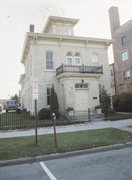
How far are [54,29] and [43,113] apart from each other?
36.1ft

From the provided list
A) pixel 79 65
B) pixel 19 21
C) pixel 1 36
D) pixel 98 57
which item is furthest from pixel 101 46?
pixel 1 36

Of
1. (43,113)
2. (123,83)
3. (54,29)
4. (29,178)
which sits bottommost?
(29,178)

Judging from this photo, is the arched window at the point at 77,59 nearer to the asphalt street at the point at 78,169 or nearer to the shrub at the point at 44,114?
the shrub at the point at 44,114

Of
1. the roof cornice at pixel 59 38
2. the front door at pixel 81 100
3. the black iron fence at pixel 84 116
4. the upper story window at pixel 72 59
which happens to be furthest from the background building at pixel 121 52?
the black iron fence at pixel 84 116

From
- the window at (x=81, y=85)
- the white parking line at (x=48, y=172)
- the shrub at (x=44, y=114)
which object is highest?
the window at (x=81, y=85)

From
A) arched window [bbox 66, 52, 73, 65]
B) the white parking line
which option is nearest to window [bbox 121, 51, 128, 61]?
arched window [bbox 66, 52, 73, 65]

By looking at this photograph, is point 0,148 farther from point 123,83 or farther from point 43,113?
point 123,83

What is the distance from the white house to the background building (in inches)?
391

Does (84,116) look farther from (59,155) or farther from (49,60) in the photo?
(59,155)

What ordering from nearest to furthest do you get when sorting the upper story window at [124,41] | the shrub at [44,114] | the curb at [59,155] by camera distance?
1. the curb at [59,155]
2. the shrub at [44,114]
3. the upper story window at [124,41]

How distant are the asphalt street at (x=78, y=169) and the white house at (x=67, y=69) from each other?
407 inches

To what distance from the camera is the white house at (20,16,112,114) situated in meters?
15.9

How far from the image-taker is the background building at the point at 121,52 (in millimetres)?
26922

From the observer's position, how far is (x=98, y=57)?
19109mm
